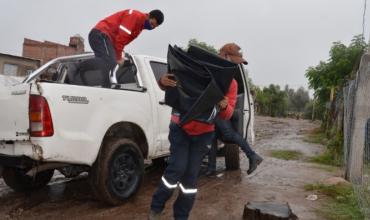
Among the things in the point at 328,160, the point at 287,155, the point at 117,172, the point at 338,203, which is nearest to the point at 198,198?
the point at 117,172

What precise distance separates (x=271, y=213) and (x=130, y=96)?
82.8 inches

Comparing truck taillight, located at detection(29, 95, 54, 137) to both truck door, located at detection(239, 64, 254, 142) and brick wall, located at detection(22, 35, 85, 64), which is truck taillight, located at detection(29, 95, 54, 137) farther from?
brick wall, located at detection(22, 35, 85, 64)

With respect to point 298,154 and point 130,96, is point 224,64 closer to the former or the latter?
point 130,96

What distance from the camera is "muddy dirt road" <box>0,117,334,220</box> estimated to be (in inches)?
175

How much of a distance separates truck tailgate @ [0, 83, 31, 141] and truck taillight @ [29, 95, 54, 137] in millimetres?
75

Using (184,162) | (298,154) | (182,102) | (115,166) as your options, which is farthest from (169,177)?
(298,154)

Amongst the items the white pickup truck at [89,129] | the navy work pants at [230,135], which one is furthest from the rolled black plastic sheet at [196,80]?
the navy work pants at [230,135]

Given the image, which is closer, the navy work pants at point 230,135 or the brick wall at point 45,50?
the navy work pants at point 230,135

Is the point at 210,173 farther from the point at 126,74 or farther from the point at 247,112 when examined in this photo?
the point at 126,74

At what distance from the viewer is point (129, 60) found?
18.2ft

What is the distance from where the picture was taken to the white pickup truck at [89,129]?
386cm

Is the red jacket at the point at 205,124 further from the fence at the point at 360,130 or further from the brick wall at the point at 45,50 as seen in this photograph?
the brick wall at the point at 45,50

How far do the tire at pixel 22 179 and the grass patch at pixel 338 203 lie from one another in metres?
3.62

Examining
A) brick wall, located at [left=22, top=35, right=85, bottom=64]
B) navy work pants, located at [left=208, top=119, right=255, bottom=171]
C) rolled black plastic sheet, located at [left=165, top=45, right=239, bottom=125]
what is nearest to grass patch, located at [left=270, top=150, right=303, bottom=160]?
navy work pants, located at [left=208, top=119, right=255, bottom=171]
